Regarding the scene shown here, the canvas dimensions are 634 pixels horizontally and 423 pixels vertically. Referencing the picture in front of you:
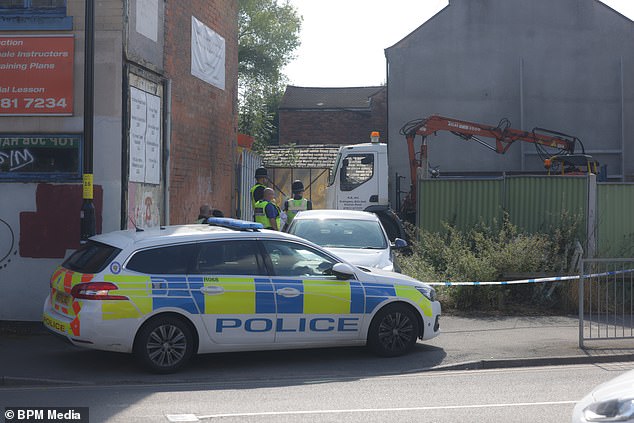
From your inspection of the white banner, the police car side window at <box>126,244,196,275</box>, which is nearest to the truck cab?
the white banner

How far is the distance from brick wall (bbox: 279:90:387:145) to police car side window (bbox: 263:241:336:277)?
1648 inches

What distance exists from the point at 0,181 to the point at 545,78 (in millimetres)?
20245

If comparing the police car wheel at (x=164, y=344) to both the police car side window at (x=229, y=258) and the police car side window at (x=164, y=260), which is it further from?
the police car side window at (x=229, y=258)

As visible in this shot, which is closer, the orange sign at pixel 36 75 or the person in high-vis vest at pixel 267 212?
the orange sign at pixel 36 75

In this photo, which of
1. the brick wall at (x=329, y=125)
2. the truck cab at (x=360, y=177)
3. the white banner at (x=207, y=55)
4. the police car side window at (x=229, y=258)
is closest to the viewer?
the police car side window at (x=229, y=258)

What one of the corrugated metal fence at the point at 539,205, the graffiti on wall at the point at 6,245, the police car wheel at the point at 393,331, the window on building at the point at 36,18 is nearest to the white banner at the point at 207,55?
the window on building at the point at 36,18

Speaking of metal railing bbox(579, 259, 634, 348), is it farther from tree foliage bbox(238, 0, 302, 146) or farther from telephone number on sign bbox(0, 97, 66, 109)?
tree foliage bbox(238, 0, 302, 146)

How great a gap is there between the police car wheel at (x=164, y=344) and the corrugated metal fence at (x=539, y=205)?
293 inches

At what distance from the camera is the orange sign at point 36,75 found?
12523 millimetres

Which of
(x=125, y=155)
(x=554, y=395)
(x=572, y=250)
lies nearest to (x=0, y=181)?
(x=125, y=155)

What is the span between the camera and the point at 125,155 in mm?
12625

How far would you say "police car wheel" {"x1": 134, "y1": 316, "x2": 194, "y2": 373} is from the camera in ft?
30.0

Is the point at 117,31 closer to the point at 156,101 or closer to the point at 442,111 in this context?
the point at 156,101

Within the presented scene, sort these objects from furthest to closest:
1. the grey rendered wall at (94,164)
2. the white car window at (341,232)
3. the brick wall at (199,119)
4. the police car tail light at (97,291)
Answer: the brick wall at (199,119) → the white car window at (341,232) → the grey rendered wall at (94,164) → the police car tail light at (97,291)
